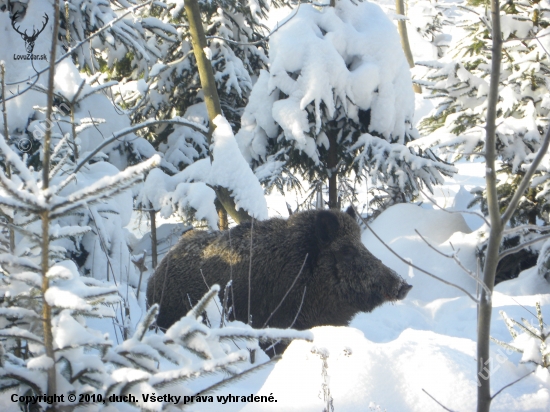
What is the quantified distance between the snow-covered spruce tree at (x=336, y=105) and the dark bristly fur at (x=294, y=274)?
125 inches

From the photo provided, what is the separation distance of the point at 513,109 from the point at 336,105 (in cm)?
274

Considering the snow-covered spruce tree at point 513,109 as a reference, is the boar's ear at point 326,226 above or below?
below

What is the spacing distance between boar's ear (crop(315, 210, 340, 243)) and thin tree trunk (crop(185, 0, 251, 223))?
2.56m

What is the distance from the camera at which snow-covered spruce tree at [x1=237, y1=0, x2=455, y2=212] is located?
791cm

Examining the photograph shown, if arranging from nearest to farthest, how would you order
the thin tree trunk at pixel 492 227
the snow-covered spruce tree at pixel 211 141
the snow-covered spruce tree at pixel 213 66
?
the thin tree trunk at pixel 492 227, the snow-covered spruce tree at pixel 211 141, the snow-covered spruce tree at pixel 213 66

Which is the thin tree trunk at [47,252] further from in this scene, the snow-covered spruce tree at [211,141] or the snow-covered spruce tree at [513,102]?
the snow-covered spruce tree at [513,102]

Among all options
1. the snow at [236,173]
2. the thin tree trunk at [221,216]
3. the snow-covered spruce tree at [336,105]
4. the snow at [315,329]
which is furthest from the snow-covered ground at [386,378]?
the thin tree trunk at [221,216]

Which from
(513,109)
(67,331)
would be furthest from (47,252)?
(513,109)

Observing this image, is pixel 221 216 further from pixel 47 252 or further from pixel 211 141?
pixel 47 252

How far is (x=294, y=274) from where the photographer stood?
4777mm

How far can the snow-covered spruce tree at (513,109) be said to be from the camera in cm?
682

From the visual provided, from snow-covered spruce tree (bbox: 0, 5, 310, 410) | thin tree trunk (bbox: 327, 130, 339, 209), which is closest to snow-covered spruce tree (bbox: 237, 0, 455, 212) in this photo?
thin tree trunk (bbox: 327, 130, 339, 209)

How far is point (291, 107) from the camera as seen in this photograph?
311 inches

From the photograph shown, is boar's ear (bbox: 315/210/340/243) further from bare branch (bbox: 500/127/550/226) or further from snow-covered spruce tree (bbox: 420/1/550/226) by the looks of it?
bare branch (bbox: 500/127/550/226)
